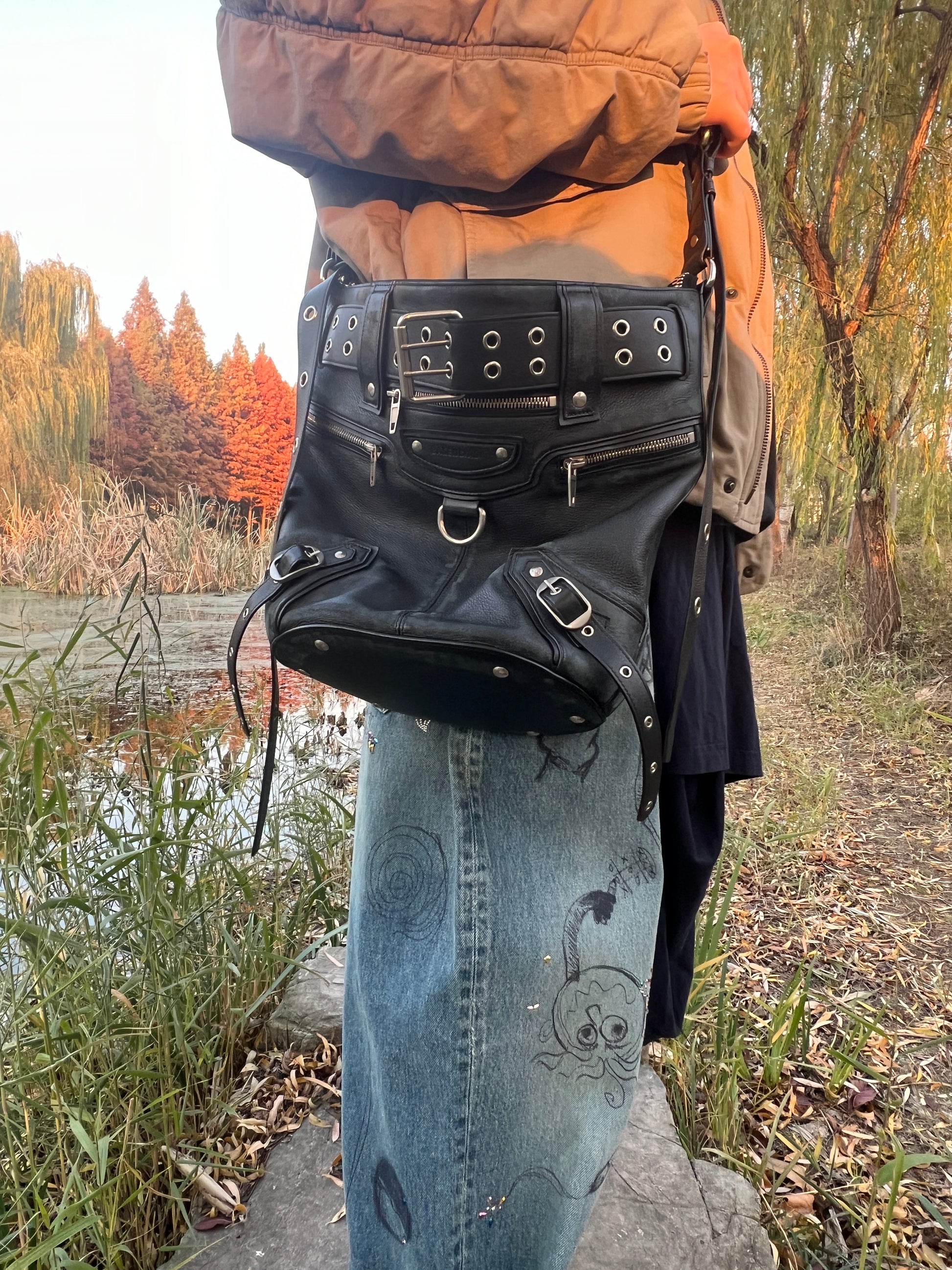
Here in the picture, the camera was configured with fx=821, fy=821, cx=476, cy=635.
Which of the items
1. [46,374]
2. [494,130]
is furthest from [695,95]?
[46,374]

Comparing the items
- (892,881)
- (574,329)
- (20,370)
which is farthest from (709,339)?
(892,881)

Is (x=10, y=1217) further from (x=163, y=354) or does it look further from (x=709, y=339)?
(x=163, y=354)

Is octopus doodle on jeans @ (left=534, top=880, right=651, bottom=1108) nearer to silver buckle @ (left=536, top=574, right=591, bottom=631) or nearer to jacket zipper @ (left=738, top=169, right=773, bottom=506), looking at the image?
silver buckle @ (left=536, top=574, right=591, bottom=631)

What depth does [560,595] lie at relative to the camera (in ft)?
1.89

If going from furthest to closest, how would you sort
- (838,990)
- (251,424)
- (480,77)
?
(251,424), (838,990), (480,77)

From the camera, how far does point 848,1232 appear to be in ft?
4.33

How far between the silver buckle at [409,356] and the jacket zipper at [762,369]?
11.1 inches

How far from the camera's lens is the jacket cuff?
1.91 feet

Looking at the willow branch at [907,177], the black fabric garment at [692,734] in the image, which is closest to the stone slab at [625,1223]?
the black fabric garment at [692,734]

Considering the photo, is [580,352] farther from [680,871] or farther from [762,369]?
[680,871]

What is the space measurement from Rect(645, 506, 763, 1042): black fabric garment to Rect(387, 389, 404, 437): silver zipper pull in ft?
0.82

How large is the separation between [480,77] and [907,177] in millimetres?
4439

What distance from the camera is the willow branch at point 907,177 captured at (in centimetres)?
373

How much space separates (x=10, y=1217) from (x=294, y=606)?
112 centimetres
